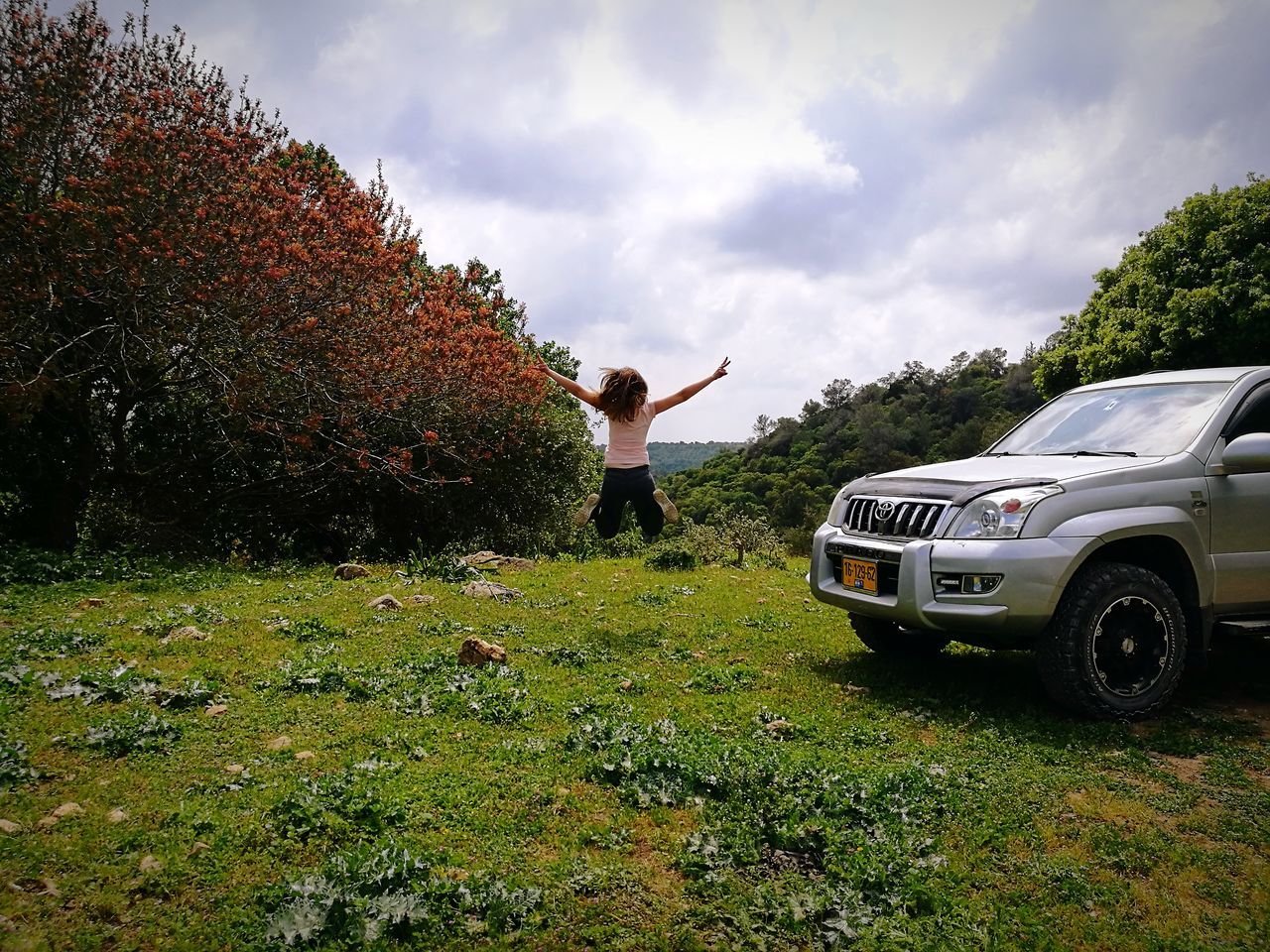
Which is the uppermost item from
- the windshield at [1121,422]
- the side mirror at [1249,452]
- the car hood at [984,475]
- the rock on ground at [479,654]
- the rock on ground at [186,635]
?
the windshield at [1121,422]

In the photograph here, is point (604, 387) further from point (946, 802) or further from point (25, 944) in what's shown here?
point (25, 944)

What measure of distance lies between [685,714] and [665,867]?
180cm

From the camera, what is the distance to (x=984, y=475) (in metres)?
5.40

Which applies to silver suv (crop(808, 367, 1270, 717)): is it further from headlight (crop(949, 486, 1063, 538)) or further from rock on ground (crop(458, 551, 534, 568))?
rock on ground (crop(458, 551, 534, 568))

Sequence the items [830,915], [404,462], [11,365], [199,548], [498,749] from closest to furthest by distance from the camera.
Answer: [830,915]
[498,749]
[11,365]
[199,548]
[404,462]

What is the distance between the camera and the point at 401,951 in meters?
2.64

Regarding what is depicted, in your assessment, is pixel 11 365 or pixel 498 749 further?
pixel 11 365

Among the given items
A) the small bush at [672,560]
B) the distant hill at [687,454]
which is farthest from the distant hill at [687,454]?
the small bush at [672,560]

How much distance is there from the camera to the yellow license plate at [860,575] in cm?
548

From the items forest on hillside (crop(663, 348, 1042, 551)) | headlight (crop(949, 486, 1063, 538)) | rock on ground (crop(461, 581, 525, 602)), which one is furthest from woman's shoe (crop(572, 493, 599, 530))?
forest on hillside (crop(663, 348, 1042, 551))

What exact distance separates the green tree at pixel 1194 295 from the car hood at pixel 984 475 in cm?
Result: 1841

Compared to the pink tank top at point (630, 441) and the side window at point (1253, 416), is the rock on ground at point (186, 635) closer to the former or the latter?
the pink tank top at point (630, 441)

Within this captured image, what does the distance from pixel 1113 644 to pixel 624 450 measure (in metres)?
4.46

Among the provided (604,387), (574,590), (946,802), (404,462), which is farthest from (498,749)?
(404,462)
